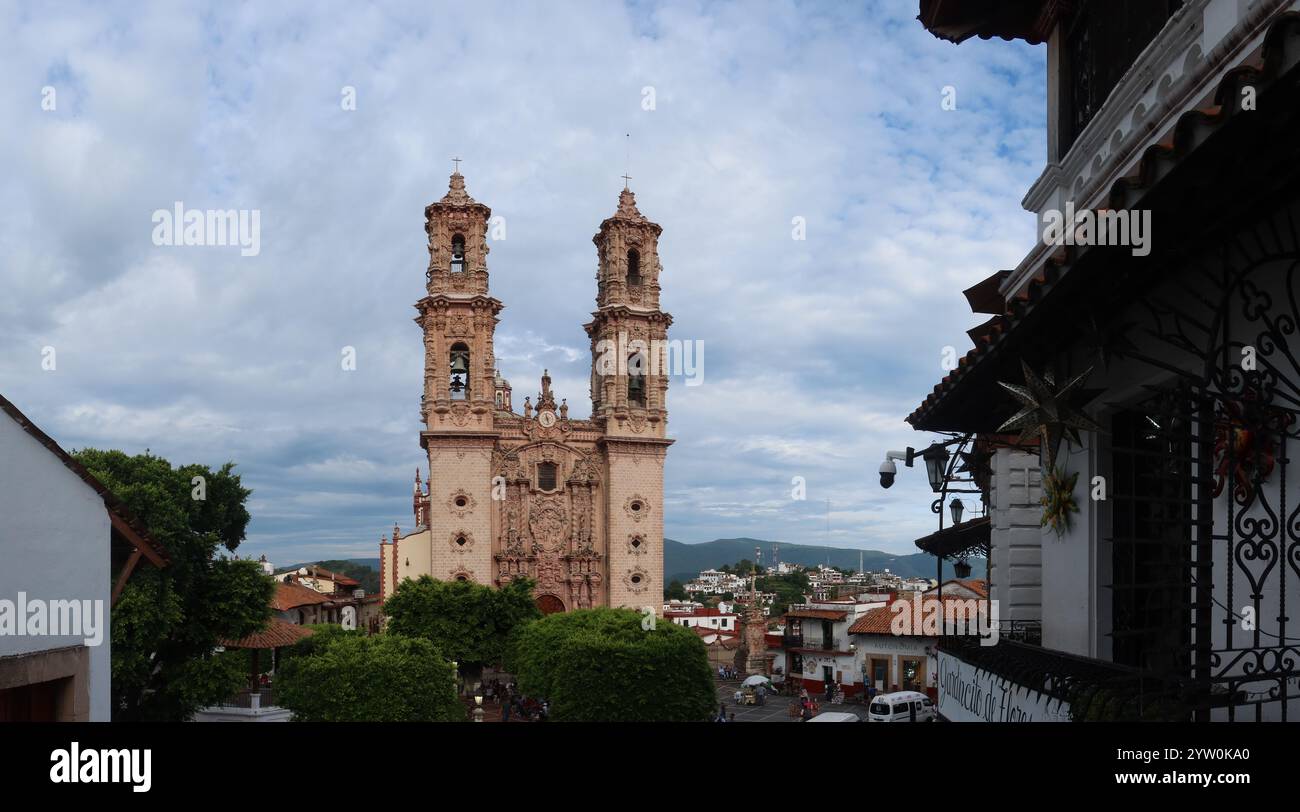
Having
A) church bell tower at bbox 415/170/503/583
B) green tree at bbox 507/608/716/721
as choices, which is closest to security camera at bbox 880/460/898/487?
green tree at bbox 507/608/716/721

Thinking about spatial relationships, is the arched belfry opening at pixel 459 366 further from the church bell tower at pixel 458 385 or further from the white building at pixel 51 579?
the white building at pixel 51 579

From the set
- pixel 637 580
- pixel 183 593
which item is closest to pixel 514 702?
pixel 637 580

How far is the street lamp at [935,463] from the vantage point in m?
10.4

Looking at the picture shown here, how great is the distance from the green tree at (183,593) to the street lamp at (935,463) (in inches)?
731

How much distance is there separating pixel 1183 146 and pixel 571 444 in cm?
5039

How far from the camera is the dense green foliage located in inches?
1618

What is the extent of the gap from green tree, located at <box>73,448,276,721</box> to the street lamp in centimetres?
1857

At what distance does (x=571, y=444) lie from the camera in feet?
174

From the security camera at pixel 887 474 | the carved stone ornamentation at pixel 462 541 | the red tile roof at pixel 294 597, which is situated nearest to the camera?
the security camera at pixel 887 474

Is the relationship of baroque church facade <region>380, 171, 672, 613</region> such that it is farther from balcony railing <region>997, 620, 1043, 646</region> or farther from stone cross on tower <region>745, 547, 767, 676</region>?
balcony railing <region>997, 620, 1043, 646</region>

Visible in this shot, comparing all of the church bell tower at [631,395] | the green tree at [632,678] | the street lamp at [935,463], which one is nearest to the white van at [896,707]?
the green tree at [632,678]
